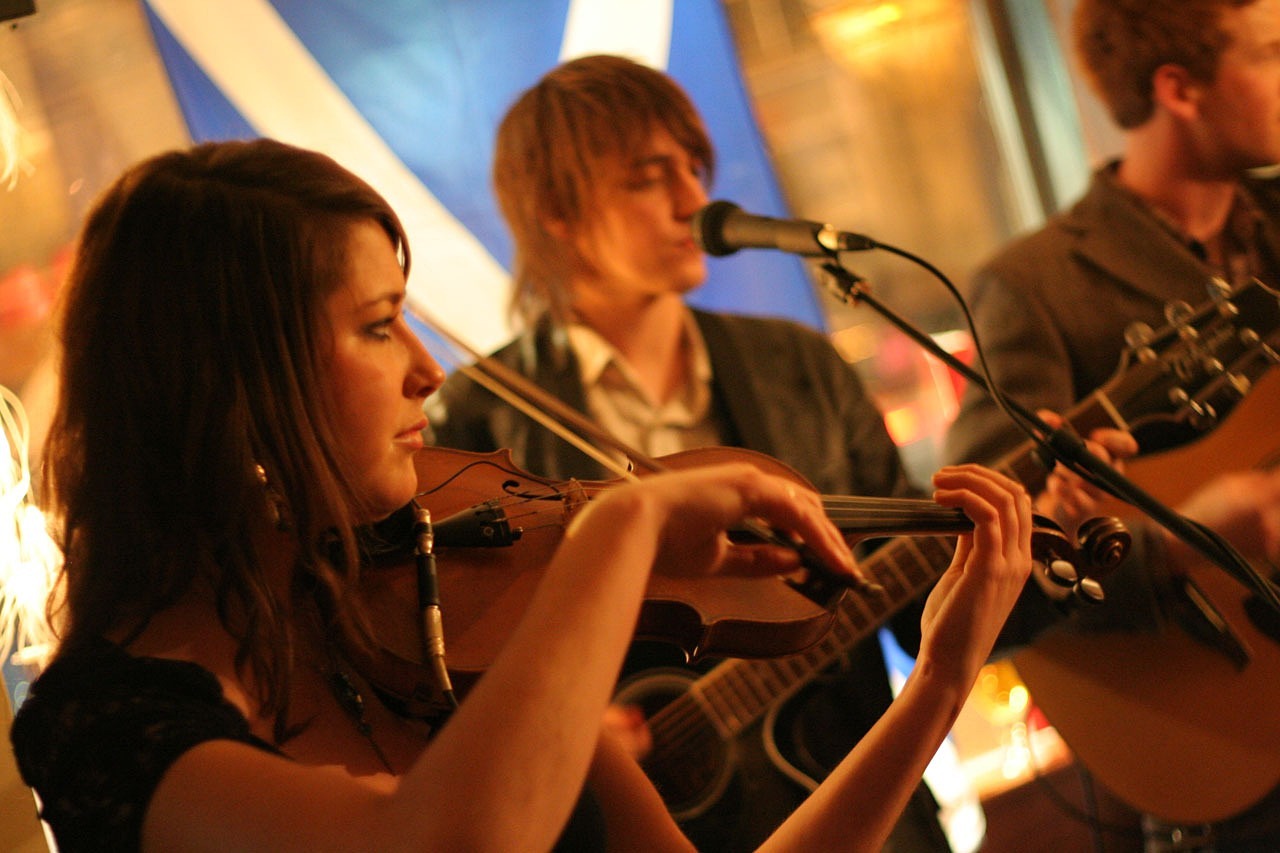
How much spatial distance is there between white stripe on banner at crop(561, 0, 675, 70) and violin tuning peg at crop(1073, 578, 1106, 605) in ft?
4.80

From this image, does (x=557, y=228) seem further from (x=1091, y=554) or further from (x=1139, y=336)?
(x=1091, y=554)

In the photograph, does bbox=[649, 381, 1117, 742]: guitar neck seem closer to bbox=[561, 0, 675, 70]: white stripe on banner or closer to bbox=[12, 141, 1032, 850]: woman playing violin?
bbox=[12, 141, 1032, 850]: woman playing violin

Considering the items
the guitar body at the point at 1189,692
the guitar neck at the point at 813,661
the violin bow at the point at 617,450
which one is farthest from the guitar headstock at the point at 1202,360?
the violin bow at the point at 617,450

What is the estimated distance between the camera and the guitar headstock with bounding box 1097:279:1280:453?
1685 millimetres

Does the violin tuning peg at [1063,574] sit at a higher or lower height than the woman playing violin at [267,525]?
lower

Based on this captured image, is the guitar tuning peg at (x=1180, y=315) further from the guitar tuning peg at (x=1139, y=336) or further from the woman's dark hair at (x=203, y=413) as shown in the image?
the woman's dark hair at (x=203, y=413)

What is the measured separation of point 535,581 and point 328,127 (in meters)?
1.23

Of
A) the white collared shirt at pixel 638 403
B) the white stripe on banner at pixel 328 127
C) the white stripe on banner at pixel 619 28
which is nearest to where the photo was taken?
the white collared shirt at pixel 638 403

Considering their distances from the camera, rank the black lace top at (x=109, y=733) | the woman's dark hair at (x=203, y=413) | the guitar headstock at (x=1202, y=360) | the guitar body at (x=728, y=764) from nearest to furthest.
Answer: the black lace top at (x=109, y=733) < the woman's dark hair at (x=203, y=413) < the guitar body at (x=728, y=764) < the guitar headstock at (x=1202, y=360)

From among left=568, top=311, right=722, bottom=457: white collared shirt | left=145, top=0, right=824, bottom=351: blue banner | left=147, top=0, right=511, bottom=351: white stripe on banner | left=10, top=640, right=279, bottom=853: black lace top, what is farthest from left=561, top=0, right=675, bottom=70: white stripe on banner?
left=10, top=640, right=279, bottom=853: black lace top

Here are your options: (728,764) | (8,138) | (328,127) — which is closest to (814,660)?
(728,764)

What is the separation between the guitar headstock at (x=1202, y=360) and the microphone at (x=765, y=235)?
28.0 inches

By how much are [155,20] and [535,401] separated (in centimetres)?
98

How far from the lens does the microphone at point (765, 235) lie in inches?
48.6
